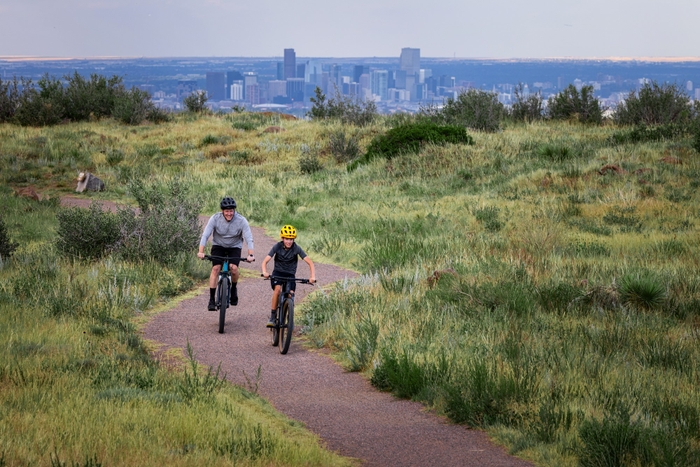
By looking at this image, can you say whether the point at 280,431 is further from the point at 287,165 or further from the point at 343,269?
the point at 287,165

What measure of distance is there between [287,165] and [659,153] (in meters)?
11.7

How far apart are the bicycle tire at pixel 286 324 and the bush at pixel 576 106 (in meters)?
27.3

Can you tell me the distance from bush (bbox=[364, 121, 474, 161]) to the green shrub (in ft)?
41.4

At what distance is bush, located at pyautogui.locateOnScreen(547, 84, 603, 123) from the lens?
34.1 meters

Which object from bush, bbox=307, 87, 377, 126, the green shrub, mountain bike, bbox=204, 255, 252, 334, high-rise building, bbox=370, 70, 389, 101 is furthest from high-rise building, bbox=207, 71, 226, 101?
mountain bike, bbox=204, 255, 252, 334

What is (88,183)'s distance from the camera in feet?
77.2

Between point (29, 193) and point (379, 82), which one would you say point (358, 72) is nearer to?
point (379, 82)

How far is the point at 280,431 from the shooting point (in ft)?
19.3

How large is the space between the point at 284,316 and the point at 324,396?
6.00ft

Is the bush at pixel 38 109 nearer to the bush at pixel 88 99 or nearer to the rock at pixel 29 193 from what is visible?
the bush at pixel 88 99

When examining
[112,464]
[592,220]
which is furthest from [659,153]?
[112,464]

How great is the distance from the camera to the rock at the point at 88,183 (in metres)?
23.5

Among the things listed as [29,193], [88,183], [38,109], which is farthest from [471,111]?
[38,109]

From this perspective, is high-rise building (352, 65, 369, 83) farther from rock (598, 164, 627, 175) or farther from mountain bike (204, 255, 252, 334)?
mountain bike (204, 255, 252, 334)
